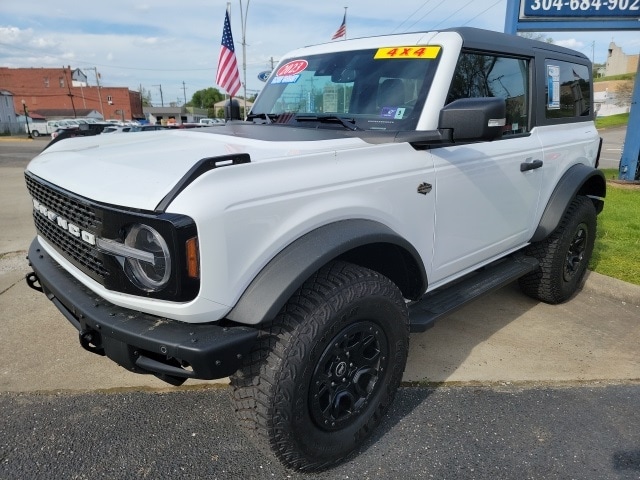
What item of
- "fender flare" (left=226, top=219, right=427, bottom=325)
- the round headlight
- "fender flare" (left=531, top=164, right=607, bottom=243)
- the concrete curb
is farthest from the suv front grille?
the concrete curb

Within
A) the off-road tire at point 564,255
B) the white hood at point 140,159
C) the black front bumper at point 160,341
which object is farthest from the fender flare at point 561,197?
the black front bumper at point 160,341

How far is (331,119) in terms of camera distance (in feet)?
9.37

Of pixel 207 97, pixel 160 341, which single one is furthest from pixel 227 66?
pixel 207 97

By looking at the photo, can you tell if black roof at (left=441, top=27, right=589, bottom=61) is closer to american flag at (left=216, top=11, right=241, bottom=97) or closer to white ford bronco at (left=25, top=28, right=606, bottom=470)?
white ford bronco at (left=25, top=28, right=606, bottom=470)

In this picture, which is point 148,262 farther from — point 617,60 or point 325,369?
point 617,60

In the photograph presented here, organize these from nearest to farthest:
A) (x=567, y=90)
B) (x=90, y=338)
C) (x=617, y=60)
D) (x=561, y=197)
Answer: (x=90, y=338) < (x=561, y=197) < (x=567, y=90) < (x=617, y=60)

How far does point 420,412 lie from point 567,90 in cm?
282

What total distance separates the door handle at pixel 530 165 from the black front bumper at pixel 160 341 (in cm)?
226

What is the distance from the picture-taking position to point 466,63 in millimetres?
2898

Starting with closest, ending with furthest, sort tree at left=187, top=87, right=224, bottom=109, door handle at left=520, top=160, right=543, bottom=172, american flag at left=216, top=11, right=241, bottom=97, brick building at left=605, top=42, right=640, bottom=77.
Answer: door handle at left=520, top=160, right=543, bottom=172 → american flag at left=216, top=11, right=241, bottom=97 → brick building at left=605, top=42, right=640, bottom=77 → tree at left=187, top=87, right=224, bottom=109

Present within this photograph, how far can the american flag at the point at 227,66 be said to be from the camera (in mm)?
12391

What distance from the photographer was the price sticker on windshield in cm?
279

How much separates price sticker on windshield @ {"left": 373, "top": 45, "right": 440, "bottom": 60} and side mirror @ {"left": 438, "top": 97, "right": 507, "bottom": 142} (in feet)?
2.05

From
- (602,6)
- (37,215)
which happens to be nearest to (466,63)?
(37,215)
